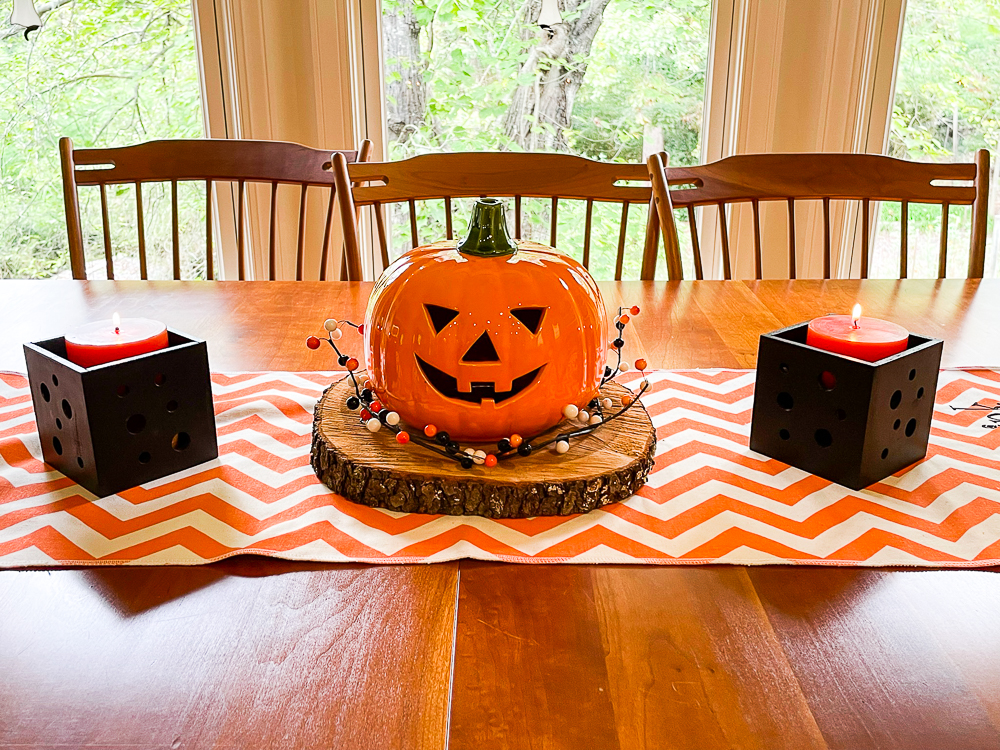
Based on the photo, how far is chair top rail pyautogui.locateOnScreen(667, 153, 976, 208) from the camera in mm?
1563

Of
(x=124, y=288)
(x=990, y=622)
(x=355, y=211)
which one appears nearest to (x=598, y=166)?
(x=355, y=211)


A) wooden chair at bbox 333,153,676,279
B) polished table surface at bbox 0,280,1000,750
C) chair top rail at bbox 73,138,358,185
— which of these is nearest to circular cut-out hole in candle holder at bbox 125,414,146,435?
polished table surface at bbox 0,280,1000,750

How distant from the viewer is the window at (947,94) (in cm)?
252

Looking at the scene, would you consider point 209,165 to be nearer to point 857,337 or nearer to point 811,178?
point 811,178

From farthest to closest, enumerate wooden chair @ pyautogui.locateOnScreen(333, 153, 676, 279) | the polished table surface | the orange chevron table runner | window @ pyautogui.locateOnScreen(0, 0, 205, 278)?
1. window @ pyautogui.locateOnScreen(0, 0, 205, 278)
2. wooden chair @ pyautogui.locateOnScreen(333, 153, 676, 279)
3. the orange chevron table runner
4. the polished table surface

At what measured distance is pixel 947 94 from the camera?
2.59 metres

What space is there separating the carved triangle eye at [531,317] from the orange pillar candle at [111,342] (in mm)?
321

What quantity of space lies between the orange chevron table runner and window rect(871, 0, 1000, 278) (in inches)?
78.4

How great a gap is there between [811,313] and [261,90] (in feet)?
6.01

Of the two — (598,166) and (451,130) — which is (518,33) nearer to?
(451,130)

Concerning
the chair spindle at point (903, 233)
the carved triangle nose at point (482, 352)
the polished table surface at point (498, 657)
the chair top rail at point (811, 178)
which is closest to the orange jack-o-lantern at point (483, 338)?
the carved triangle nose at point (482, 352)

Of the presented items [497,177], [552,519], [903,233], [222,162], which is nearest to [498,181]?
[497,177]

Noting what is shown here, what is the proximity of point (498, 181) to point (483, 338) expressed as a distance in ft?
2.82

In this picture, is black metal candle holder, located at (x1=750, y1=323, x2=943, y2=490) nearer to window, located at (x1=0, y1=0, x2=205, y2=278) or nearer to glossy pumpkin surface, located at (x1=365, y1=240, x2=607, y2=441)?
glossy pumpkin surface, located at (x1=365, y1=240, x2=607, y2=441)
